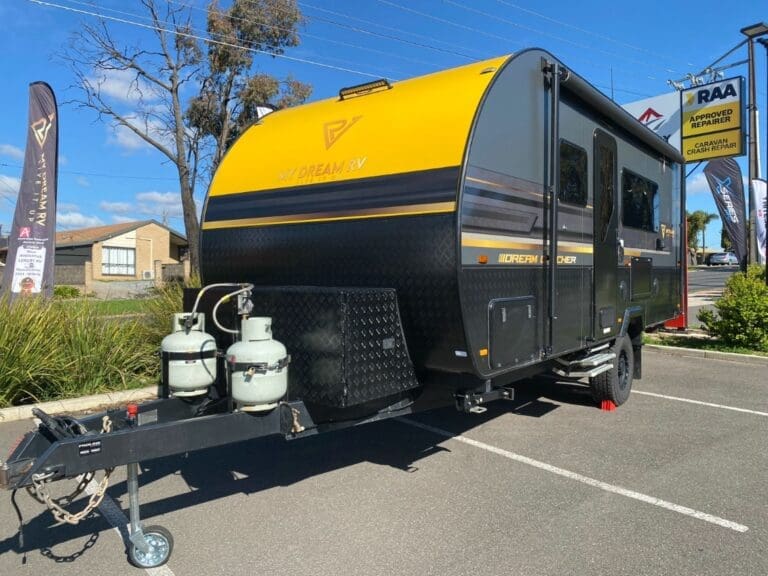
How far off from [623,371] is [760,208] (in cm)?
1044

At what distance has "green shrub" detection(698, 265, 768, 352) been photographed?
1015cm

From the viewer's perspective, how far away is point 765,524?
381cm

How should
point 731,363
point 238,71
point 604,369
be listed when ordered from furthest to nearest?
point 238,71
point 731,363
point 604,369

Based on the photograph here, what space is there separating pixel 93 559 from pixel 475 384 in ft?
8.38

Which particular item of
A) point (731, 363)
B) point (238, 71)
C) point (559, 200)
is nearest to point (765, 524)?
point (559, 200)

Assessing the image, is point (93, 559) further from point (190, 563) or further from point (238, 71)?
point (238, 71)

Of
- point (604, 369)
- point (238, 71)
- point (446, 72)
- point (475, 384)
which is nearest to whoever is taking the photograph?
point (475, 384)

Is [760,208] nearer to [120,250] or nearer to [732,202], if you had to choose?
[732,202]

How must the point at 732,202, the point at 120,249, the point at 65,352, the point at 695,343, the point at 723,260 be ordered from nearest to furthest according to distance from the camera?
the point at 65,352 < the point at 695,343 < the point at 732,202 < the point at 120,249 < the point at 723,260

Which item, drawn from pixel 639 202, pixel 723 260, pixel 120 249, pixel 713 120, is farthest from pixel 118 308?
pixel 723 260

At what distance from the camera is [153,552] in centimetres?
327

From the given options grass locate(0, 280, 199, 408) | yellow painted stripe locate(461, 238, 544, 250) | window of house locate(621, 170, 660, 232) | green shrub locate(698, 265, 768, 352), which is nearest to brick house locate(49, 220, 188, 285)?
grass locate(0, 280, 199, 408)

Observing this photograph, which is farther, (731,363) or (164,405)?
(731,363)

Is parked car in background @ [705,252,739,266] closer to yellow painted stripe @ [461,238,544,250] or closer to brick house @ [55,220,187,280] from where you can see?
brick house @ [55,220,187,280]
